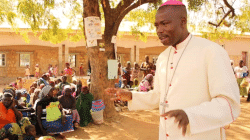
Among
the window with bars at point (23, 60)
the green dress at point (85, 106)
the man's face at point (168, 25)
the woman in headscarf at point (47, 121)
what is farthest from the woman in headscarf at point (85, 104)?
the window with bars at point (23, 60)

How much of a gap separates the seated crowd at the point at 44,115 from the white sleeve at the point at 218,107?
2.88m

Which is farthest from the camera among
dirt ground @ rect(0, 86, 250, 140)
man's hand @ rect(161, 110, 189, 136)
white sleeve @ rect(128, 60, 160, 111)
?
dirt ground @ rect(0, 86, 250, 140)

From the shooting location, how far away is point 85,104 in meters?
5.99

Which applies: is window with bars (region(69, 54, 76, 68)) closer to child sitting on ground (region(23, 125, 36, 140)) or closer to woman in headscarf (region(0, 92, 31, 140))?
woman in headscarf (region(0, 92, 31, 140))

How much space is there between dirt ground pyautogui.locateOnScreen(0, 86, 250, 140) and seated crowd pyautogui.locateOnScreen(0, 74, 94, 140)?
298 millimetres

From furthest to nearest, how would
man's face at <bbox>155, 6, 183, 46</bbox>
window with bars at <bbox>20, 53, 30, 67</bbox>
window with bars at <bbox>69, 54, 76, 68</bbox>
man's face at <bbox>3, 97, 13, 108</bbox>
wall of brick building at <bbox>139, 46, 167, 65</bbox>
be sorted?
1. wall of brick building at <bbox>139, 46, 167, 65</bbox>
2. window with bars at <bbox>69, 54, 76, 68</bbox>
3. window with bars at <bbox>20, 53, 30, 67</bbox>
4. man's face at <bbox>3, 97, 13, 108</bbox>
5. man's face at <bbox>155, 6, 183, 46</bbox>

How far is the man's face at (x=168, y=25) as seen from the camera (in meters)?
1.50

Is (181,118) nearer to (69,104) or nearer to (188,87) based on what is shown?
(188,87)

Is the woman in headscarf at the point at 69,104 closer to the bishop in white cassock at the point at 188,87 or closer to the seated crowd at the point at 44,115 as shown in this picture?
the seated crowd at the point at 44,115

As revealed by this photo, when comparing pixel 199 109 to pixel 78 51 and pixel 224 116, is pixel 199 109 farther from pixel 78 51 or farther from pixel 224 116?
pixel 78 51

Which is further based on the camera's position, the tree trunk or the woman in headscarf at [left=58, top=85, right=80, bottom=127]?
the tree trunk

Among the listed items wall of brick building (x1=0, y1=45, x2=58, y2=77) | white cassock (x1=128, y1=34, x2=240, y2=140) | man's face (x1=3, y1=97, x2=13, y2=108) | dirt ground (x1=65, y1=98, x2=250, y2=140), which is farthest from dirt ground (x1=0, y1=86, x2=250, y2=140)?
wall of brick building (x1=0, y1=45, x2=58, y2=77)

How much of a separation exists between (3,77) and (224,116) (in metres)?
19.2

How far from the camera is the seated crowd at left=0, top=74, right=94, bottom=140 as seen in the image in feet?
13.3
